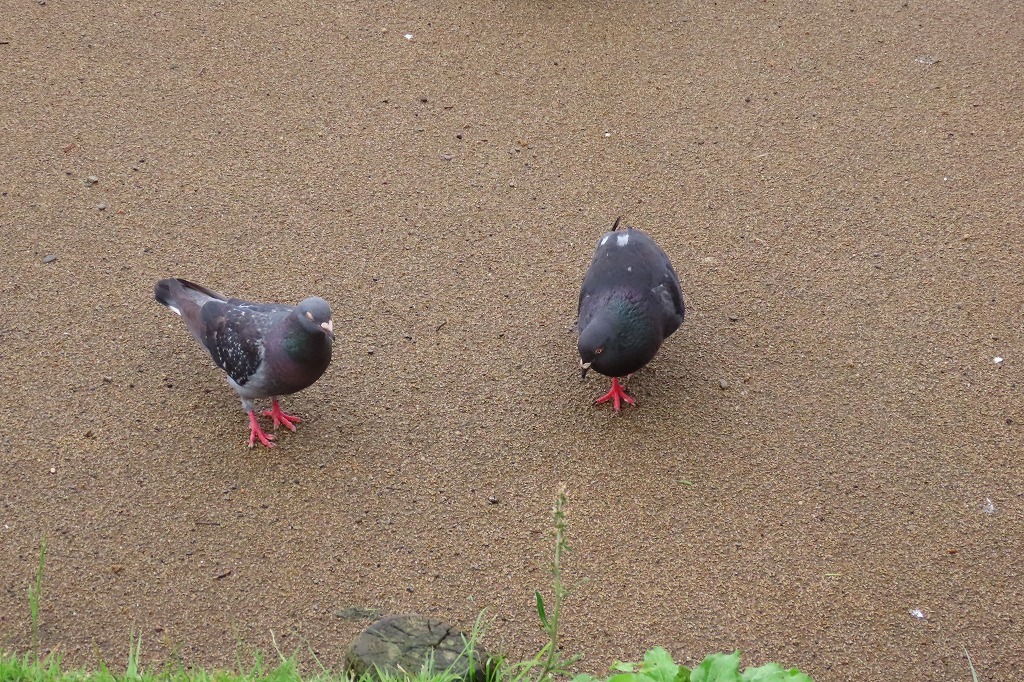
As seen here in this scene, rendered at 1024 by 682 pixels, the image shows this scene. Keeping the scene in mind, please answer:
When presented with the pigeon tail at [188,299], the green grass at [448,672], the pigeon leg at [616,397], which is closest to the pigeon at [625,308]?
the pigeon leg at [616,397]

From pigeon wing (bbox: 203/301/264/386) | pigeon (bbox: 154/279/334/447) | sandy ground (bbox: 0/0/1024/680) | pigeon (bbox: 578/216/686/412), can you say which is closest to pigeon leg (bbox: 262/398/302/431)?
pigeon (bbox: 154/279/334/447)

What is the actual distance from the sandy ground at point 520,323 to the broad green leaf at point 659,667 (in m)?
0.67

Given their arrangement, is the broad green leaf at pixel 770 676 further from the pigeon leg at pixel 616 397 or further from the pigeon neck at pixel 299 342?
the pigeon neck at pixel 299 342

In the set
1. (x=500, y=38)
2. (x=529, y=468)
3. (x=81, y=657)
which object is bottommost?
(x=81, y=657)

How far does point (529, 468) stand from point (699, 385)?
957mm

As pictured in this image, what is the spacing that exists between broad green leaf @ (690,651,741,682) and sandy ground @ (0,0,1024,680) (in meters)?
0.94

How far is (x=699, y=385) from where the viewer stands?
4980 mm

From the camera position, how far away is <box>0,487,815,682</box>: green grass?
9.79 ft

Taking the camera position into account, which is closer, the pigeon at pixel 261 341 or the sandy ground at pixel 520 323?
the sandy ground at pixel 520 323

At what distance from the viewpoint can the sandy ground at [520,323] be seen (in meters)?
4.12

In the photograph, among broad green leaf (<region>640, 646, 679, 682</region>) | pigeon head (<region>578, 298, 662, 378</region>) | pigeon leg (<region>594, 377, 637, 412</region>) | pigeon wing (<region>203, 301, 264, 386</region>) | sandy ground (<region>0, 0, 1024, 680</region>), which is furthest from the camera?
pigeon leg (<region>594, 377, 637, 412</region>)

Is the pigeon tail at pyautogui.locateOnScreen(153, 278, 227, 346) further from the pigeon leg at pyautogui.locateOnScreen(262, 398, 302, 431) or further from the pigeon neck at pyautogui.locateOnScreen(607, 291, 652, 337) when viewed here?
the pigeon neck at pyautogui.locateOnScreen(607, 291, 652, 337)

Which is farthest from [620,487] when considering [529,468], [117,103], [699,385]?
[117,103]

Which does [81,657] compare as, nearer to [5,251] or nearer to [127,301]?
[127,301]
